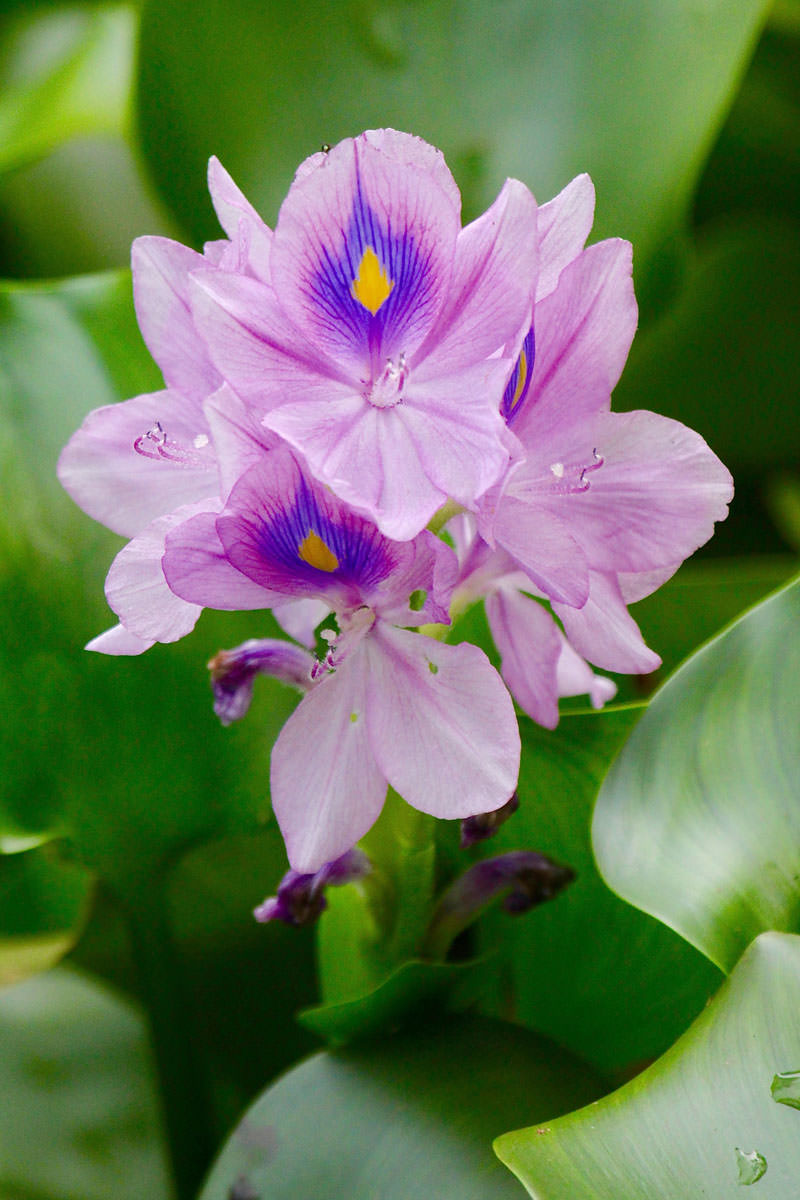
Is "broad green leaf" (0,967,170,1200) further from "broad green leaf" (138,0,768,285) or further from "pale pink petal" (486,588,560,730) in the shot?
"broad green leaf" (138,0,768,285)

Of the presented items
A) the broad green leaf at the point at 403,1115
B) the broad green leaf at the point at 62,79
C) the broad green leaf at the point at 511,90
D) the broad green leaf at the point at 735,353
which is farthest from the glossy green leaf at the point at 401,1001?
the broad green leaf at the point at 735,353

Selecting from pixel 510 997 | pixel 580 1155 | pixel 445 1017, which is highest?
pixel 580 1155

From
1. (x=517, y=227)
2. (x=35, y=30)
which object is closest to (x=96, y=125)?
(x=35, y=30)

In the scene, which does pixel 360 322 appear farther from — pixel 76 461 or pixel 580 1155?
pixel 580 1155

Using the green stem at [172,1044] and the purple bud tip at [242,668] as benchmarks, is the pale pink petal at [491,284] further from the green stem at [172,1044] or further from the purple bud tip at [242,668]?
the green stem at [172,1044]

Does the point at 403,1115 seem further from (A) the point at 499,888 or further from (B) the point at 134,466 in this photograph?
(B) the point at 134,466

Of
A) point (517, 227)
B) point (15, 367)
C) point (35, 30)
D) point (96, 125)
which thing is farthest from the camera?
point (35, 30)

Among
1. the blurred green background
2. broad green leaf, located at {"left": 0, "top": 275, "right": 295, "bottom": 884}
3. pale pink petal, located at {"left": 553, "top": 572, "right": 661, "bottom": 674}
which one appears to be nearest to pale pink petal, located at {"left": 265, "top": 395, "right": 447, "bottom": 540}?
pale pink petal, located at {"left": 553, "top": 572, "right": 661, "bottom": 674}

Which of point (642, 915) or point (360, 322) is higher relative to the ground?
point (360, 322)
